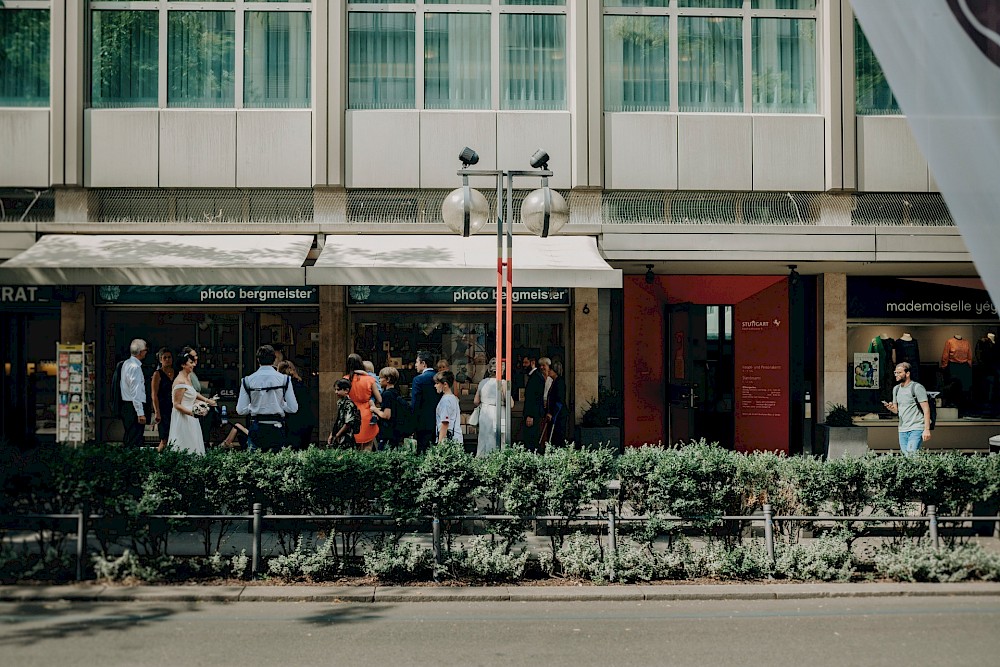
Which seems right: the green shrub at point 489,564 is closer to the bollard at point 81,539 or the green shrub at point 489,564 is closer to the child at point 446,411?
the bollard at point 81,539

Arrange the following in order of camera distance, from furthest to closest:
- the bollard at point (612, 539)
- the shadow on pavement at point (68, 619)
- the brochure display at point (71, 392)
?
the brochure display at point (71, 392)
the bollard at point (612, 539)
the shadow on pavement at point (68, 619)

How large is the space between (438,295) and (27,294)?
22.7 feet

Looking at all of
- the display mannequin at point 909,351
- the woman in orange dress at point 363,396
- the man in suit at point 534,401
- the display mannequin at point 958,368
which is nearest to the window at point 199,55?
the woman in orange dress at point 363,396

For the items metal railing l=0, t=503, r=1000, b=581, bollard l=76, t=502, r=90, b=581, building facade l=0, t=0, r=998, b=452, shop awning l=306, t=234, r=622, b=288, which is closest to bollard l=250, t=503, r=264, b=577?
metal railing l=0, t=503, r=1000, b=581

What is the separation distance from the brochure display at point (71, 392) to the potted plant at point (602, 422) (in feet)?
27.0

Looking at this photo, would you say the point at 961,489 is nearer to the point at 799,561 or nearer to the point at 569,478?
the point at 799,561

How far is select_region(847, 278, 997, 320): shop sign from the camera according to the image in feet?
56.9

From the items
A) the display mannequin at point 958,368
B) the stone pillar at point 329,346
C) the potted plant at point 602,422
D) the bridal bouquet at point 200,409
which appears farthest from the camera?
the display mannequin at point 958,368

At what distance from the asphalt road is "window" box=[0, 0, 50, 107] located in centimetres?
1115

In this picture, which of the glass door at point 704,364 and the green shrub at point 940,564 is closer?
the green shrub at point 940,564

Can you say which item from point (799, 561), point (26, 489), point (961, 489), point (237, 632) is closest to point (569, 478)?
point (799, 561)

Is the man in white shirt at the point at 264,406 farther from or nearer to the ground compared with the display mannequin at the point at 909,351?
nearer to the ground

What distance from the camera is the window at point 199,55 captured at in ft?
51.0

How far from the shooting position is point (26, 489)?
26.7 ft
